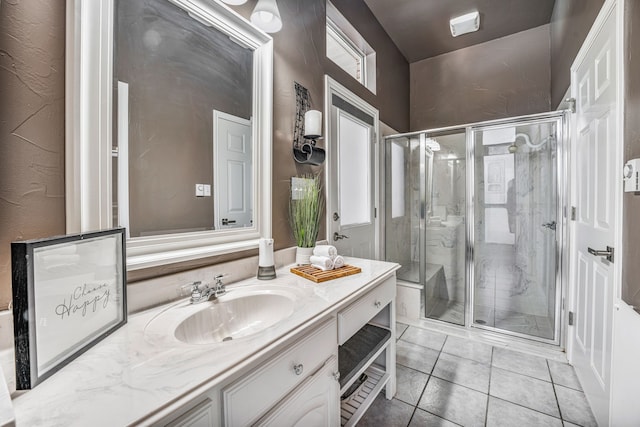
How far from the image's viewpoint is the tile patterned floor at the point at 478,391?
1423 mm

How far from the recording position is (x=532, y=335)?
2.22 meters

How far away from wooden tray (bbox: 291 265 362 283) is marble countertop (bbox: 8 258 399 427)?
36cm

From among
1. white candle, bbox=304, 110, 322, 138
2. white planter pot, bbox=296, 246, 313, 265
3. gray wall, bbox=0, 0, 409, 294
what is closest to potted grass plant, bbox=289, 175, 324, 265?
white planter pot, bbox=296, 246, 313, 265

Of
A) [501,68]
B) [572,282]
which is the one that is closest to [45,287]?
[572,282]

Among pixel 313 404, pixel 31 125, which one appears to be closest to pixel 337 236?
pixel 313 404

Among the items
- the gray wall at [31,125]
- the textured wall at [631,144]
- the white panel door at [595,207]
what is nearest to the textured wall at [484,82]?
the white panel door at [595,207]

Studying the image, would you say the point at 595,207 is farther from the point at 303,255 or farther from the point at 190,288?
the point at 190,288

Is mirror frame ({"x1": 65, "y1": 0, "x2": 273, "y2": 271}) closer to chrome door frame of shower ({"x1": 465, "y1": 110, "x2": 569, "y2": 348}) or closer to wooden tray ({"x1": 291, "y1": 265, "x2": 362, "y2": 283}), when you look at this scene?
wooden tray ({"x1": 291, "y1": 265, "x2": 362, "y2": 283})

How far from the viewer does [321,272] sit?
1.32 metres

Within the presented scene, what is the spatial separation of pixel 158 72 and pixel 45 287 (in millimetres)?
814

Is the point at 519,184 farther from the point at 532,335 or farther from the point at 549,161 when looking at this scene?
the point at 532,335

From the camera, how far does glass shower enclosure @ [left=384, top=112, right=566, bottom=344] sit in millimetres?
2242

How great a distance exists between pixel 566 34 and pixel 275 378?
285 cm

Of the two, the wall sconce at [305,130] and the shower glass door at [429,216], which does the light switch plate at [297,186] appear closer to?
the wall sconce at [305,130]
